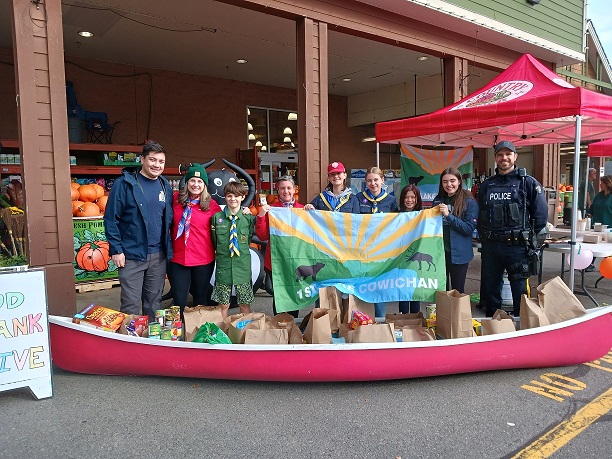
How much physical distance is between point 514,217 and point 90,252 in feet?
20.2

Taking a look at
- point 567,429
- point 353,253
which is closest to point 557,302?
point 567,429

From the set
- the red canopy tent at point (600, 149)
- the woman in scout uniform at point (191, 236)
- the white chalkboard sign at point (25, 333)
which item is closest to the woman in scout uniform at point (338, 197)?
the woman in scout uniform at point (191, 236)

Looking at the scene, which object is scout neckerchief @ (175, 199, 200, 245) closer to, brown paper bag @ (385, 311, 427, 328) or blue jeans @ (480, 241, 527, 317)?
brown paper bag @ (385, 311, 427, 328)

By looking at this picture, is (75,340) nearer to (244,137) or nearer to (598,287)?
(598,287)

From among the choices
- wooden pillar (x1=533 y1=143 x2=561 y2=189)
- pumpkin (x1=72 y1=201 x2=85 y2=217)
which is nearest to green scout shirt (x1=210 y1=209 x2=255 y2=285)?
pumpkin (x1=72 y1=201 x2=85 y2=217)

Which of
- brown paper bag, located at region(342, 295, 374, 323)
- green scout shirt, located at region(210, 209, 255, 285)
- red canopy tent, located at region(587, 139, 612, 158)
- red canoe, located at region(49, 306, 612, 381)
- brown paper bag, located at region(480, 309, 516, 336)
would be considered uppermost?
red canopy tent, located at region(587, 139, 612, 158)

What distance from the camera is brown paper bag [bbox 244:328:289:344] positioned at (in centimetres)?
380

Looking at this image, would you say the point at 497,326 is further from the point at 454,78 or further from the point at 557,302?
the point at 454,78

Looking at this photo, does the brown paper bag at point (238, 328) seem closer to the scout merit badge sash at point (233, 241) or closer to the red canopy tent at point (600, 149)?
the scout merit badge sash at point (233, 241)

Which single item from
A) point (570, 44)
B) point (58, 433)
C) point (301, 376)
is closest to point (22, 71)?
point (58, 433)

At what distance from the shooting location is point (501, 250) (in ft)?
16.5

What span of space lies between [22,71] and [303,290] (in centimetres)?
361

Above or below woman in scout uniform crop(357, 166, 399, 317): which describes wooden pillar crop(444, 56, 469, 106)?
above

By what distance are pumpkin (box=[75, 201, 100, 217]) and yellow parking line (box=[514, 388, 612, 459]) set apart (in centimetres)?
686
